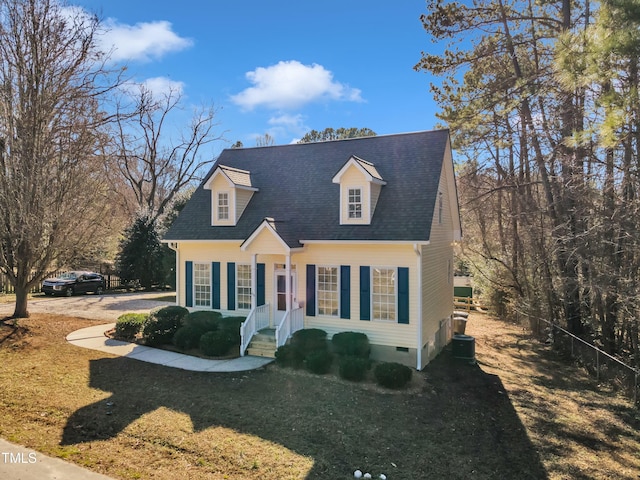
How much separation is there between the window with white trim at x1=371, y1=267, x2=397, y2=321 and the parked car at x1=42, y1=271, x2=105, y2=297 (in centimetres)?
2113

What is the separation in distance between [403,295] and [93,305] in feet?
56.2

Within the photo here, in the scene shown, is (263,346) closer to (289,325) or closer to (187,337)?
(289,325)

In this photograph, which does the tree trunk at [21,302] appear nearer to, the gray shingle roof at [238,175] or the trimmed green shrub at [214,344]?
the trimmed green shrub at [214,344]

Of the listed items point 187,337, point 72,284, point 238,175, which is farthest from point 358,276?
point 72,284

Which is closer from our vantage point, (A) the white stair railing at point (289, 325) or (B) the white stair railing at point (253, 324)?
(A) the white stair railing at point (289, 325)

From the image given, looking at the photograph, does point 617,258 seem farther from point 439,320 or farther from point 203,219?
point 203,219

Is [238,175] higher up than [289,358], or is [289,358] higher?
[238,175]

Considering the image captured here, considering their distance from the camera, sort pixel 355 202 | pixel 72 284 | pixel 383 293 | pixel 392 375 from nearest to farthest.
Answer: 1. pixel 392 375
2. pixel 383 293
3. pixel 355 202
4. pixel 72 284

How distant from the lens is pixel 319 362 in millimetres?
11672

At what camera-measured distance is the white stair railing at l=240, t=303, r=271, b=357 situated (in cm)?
1320

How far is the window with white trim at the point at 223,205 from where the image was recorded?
15.4m

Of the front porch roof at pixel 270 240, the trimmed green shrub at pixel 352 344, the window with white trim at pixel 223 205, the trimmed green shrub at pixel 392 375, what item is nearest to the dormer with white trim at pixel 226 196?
the window with white trim at pixel 223 205

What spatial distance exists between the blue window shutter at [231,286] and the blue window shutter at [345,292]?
407 cm

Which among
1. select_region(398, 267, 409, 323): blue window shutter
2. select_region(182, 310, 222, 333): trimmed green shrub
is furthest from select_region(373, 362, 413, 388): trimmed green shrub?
select_region(182, 310, 222, 333): trimmed green shrub
